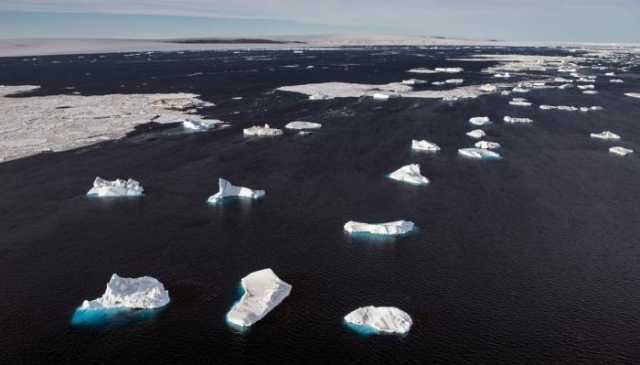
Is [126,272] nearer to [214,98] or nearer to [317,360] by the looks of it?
[317,360]

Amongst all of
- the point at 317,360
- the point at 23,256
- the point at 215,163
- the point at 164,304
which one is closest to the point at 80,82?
the point at 215,163

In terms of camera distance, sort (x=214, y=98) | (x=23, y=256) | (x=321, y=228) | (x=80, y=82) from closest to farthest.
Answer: (x=23, y=256), (x=321, y=228), (x=214, y=98), (x=80, y=82)

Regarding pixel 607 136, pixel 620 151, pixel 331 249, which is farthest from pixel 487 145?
pixel 331 249

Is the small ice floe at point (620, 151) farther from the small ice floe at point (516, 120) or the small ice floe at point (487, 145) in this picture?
the small ice floe at point (516, 120)

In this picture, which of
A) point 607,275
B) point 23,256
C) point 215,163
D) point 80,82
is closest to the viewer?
point 607,275

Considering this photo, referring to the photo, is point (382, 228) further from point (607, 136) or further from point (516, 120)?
point (516, 120)

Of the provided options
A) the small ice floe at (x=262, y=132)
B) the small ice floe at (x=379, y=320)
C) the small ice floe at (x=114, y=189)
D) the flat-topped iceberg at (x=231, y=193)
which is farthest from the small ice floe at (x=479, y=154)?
the small ice floe at (x=114, y=189)

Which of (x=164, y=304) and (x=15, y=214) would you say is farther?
(x=15, y=214)
